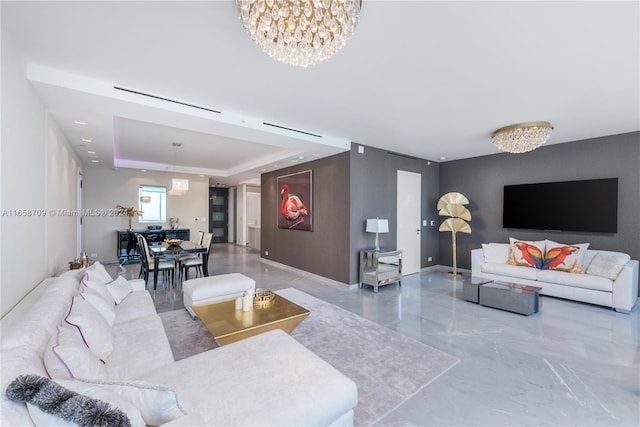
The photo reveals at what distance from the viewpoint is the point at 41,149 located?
2.79 m

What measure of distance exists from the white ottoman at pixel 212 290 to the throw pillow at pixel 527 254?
15.1 ft

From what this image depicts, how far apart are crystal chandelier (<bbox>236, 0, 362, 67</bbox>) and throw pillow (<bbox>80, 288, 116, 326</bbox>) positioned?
239cm

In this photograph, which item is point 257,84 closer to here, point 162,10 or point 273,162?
point 162,10

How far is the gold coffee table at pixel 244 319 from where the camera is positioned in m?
2.43

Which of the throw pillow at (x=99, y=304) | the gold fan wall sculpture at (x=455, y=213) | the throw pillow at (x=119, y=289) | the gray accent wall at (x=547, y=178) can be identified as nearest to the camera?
the throw pillow at (x=99, y=304)

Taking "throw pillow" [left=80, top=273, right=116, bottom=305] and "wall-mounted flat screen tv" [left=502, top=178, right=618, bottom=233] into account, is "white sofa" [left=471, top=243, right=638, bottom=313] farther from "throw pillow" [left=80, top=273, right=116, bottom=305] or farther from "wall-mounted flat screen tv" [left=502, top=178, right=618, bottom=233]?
"throw pillow" [left=80, top=273, right=116, bottom=305]

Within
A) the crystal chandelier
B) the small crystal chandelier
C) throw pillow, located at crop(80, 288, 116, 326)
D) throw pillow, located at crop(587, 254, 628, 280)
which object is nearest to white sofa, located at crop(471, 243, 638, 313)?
throw pillow, located at crop(587, 254, 628, 280)

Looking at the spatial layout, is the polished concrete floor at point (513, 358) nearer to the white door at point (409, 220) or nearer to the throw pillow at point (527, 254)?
the throw pillow at point (527, 254)

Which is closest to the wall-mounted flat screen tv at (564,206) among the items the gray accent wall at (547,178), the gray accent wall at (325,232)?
the gray accent wall at (547,178)

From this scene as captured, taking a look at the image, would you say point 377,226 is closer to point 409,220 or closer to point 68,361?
point 409,220

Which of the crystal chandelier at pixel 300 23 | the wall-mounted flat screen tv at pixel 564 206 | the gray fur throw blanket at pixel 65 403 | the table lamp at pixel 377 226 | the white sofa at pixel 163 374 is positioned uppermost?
the crystal chandelier at pixel 300 23

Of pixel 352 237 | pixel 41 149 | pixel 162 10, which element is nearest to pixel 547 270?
pixel 352 237

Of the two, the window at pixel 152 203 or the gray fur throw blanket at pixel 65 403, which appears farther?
the window at pixel 152 203

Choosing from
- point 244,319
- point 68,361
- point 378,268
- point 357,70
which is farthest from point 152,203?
point 68,361
